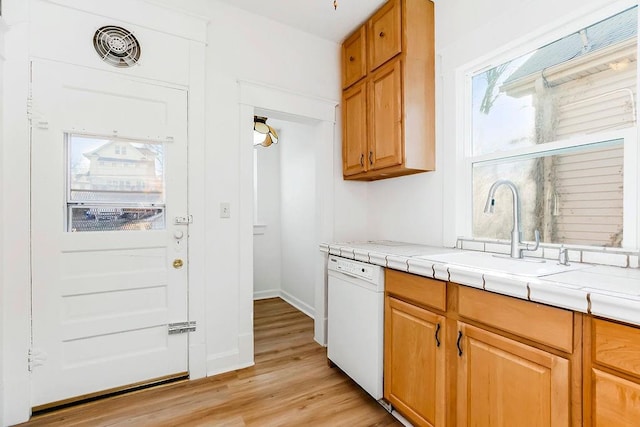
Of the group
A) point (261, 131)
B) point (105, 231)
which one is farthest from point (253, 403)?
point (261, 131)

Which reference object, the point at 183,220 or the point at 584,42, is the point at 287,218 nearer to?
the point at 183,220

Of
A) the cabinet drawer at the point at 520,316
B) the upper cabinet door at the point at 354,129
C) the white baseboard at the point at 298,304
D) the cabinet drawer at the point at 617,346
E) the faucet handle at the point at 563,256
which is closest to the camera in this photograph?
the cabinet drawer at the point at 617,346

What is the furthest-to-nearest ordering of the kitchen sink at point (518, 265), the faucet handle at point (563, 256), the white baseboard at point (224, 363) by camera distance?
the white baseboard at point (224, 363) < the faucet handle at point (563, 256) < the kitchen sink at point (518, 265)

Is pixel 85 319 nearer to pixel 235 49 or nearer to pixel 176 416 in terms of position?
pixel 176 416

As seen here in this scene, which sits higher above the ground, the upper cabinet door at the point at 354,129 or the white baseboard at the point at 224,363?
the upper cabinet door at the point at 354,129

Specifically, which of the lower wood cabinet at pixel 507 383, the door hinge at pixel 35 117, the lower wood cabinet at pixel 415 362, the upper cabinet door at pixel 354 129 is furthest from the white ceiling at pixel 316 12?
the lower wood cabinet at pixel 507 383

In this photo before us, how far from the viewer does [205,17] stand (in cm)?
206

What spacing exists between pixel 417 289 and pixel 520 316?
1.56 feet

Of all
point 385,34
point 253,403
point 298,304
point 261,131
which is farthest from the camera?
point 298,304

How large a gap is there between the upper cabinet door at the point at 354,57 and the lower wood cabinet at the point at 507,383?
1978 millimetres

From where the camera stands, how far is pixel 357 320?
1828 mm

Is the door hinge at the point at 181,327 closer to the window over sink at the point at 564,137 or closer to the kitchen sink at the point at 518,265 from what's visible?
the kitchen sink at the point at 518,265

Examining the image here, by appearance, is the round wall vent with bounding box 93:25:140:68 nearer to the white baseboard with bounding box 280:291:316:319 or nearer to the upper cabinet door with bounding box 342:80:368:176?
the upper cabinet door with bounding box 342:80:368:176

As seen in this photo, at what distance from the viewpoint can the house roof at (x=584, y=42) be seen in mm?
1338
